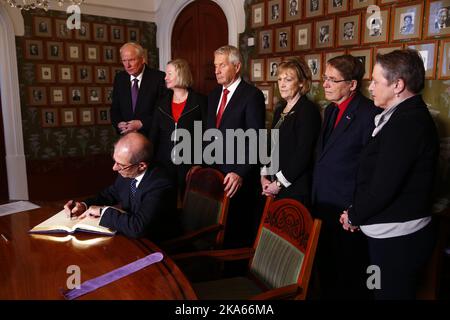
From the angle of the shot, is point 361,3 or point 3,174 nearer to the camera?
point 361,3

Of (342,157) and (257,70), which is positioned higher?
(257,70)

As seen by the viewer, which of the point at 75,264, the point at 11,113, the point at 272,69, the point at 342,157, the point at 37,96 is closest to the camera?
the point at 75,264

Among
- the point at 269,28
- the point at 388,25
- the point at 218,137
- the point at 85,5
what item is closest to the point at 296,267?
the point at 218,137

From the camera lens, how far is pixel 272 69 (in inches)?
153

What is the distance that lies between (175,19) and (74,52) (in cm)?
134

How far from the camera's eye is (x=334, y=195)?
2143mm

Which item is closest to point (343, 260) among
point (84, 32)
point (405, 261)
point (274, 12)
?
point (405, 261)

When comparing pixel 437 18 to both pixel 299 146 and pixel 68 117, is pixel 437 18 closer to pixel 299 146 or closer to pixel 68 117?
pixel 299 146

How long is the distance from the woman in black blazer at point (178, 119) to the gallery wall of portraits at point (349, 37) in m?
1.17

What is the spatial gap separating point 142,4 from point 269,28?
2196 millimetres

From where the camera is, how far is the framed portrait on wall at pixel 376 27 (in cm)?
297

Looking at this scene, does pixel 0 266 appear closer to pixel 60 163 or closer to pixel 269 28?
pixel 269 28

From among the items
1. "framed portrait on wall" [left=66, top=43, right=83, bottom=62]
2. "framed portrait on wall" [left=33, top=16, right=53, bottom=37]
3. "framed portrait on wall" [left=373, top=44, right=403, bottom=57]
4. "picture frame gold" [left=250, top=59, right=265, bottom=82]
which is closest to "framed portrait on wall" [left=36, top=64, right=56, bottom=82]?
"framed portrait on wall" [left=66, top=43, right=83, bottom=62]

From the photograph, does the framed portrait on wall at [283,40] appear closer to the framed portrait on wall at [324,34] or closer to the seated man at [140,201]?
the framed portrait on wall at [324,34]
